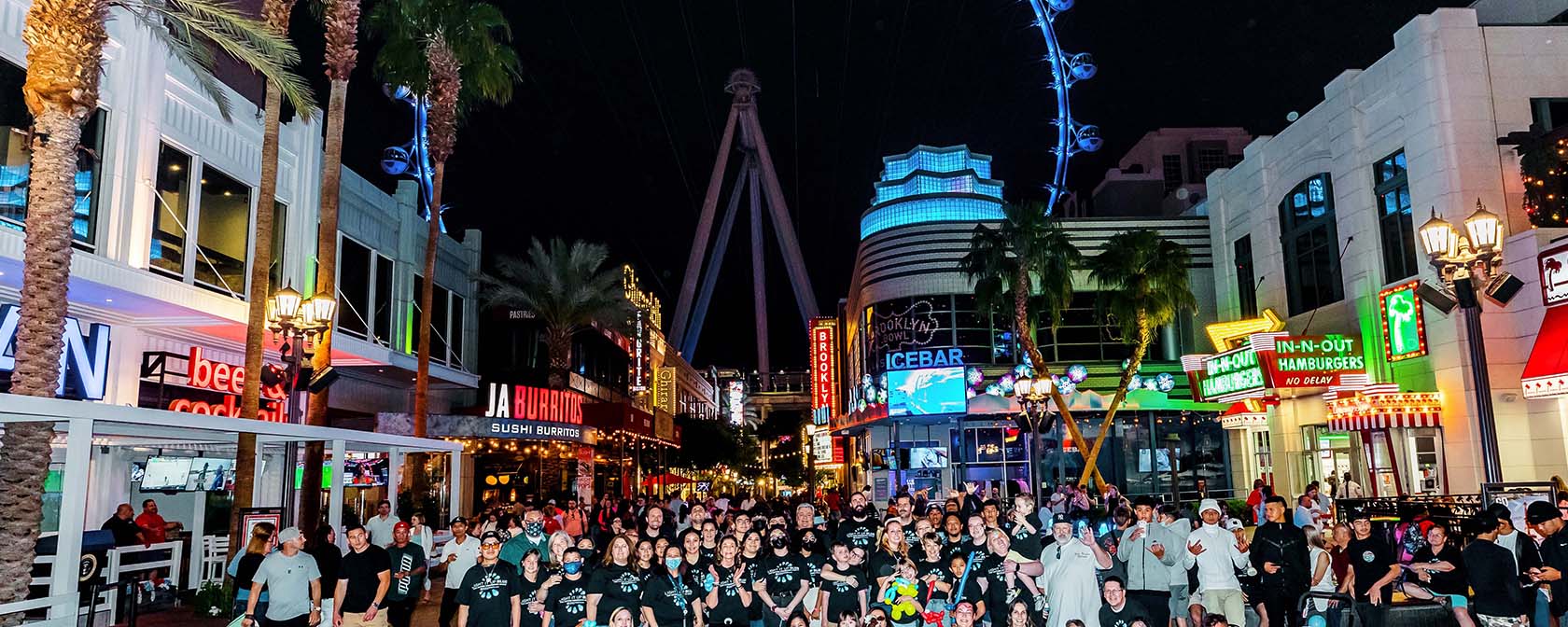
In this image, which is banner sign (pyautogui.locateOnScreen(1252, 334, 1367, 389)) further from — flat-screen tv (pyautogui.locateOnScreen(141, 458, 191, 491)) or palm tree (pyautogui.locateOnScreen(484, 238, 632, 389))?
flat-screen tv (pyautogui.locateOnScreen(141, 458, 191, 491))

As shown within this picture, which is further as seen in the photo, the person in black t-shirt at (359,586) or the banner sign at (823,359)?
the banner sign at (823,359)

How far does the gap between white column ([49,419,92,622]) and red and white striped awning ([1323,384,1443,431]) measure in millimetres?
25917

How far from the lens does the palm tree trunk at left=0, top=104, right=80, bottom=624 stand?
10.4 metres

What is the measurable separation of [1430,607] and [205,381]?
2130 cm

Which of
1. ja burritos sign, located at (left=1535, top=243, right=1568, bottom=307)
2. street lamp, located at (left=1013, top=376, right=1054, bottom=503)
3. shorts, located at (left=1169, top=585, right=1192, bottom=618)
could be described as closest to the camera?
shorts, located at (left=1169, top=585, right=1192, bottom=618)

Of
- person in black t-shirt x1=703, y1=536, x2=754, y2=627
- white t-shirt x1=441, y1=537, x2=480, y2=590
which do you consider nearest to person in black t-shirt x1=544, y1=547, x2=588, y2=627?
person in black t-shirt x1=703, y1=536, x2=754, y2=627

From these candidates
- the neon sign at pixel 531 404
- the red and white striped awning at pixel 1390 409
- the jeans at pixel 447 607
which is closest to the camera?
the jeans at pixel 447 607

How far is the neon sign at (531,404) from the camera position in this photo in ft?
106

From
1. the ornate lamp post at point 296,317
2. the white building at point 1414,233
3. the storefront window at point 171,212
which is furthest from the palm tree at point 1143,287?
the storefront window at point 171,212

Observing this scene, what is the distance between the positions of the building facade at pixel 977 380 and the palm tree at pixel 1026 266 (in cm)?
302

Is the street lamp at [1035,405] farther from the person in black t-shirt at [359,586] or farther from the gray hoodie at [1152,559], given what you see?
the person in black t-shirt at [359,586]

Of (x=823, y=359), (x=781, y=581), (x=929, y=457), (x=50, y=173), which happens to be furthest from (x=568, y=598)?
(x=823, y=359)

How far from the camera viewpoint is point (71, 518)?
9.44 m

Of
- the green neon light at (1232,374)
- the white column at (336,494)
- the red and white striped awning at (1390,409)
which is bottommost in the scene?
the white column at (336,494)
